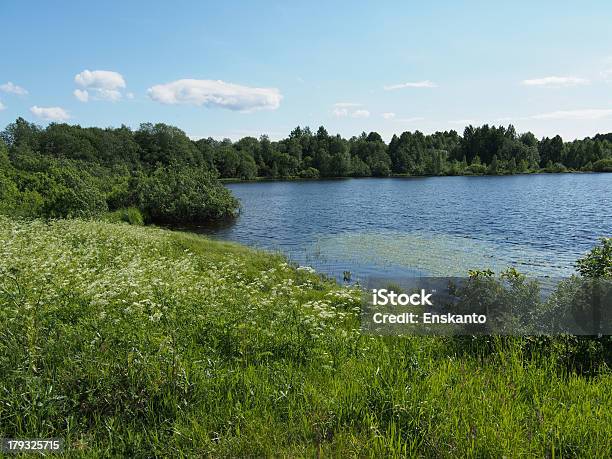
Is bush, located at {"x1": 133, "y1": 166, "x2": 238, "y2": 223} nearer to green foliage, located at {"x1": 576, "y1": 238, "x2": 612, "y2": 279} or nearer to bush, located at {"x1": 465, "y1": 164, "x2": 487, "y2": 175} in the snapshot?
green foliage, located at {"x1": 576, "y1": 238, "x2": 612, "y2": 279}

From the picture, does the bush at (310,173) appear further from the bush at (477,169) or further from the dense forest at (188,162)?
the bush at (477,169)

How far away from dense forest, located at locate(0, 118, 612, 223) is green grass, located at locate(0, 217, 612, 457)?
95.5 ft

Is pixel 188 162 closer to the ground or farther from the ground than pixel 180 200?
farther from the ground

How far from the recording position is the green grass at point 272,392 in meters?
3.92

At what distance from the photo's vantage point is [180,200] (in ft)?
152

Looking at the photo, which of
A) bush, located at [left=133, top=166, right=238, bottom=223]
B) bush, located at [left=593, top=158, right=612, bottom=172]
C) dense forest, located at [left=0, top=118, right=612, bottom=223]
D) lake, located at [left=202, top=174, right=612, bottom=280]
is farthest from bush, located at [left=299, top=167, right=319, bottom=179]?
bush, located at [left=133, top=166, right=238, bottom=223]

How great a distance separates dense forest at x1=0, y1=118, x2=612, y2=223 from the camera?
1379 inches

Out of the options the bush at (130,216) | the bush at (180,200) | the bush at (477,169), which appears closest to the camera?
the bush at (130,216)

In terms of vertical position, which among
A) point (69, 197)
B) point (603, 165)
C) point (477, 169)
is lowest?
point (69, 197)

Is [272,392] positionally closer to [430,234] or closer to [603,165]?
[430,234]

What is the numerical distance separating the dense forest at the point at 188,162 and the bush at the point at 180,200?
12 centimetres

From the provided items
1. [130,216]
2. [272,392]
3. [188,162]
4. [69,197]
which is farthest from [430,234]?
[188,162]

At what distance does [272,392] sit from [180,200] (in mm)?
44032

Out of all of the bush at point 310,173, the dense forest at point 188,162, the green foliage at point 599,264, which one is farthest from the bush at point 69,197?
the bush at point 310,173
